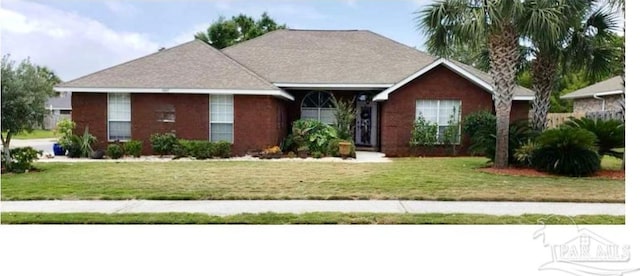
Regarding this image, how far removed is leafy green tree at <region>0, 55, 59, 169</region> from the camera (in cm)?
1198

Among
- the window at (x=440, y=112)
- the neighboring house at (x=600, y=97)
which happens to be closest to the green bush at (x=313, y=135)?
the window at (x=440, y=112)

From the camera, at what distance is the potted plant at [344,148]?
679 inches

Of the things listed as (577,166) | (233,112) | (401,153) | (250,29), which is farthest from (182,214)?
(250,29)

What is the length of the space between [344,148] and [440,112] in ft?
13.2

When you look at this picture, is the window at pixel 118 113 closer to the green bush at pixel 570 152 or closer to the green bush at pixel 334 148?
the green bush at pixel 334 148

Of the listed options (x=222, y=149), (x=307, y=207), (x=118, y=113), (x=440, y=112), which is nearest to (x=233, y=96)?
(x=222, y=149)

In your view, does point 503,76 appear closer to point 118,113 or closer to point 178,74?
point 178,74

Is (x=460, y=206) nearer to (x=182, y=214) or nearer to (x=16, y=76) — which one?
(x=182, y=214)

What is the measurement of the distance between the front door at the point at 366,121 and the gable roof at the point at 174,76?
4684 millimetres

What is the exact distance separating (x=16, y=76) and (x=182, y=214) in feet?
24.8

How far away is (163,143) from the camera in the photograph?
1734 cm

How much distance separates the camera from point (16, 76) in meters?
12.2

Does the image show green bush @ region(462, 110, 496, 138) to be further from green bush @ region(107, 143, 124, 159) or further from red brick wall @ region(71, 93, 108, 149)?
red brick wall @ region(71, 93, 108, 149)

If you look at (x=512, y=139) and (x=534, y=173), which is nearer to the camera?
(x=534, y=173)
